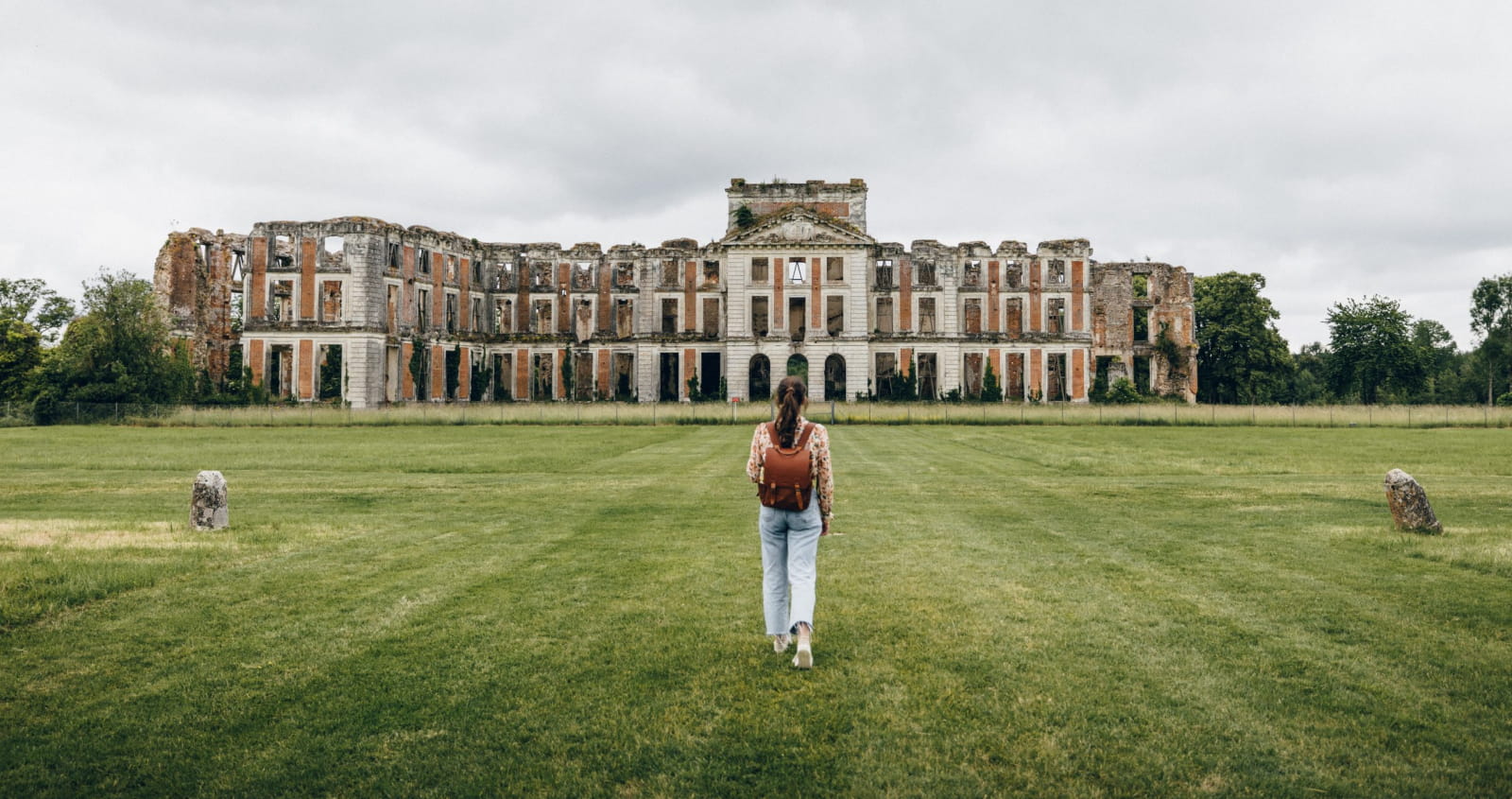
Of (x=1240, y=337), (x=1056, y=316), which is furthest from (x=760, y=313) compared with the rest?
(x=1240, y=337)

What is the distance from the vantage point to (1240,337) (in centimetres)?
7100

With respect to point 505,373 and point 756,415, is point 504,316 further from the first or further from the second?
point 756,415

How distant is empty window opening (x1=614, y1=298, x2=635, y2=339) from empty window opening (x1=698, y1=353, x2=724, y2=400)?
27.7ft

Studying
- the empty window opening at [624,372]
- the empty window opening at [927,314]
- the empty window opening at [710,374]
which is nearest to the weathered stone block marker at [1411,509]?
the empty window opening at [710,374]

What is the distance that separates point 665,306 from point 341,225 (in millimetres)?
21295

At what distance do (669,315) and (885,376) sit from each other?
52.0 ft

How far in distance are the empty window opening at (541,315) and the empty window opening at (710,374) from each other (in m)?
13.3

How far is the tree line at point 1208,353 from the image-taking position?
46.3 m

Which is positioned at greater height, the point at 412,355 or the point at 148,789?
the point at 412,355

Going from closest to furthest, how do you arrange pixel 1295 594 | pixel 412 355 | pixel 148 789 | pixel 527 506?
pixel 148 789 < pixel 1295 594 < pixel 527 506 < pixel 412 355

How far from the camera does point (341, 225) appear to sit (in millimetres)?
55812

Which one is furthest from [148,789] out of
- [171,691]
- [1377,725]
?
[1377,725]

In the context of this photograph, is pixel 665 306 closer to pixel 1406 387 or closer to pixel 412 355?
pixel 412 355

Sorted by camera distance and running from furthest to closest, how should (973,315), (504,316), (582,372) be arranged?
(504,316), (582,372), (973,315)
